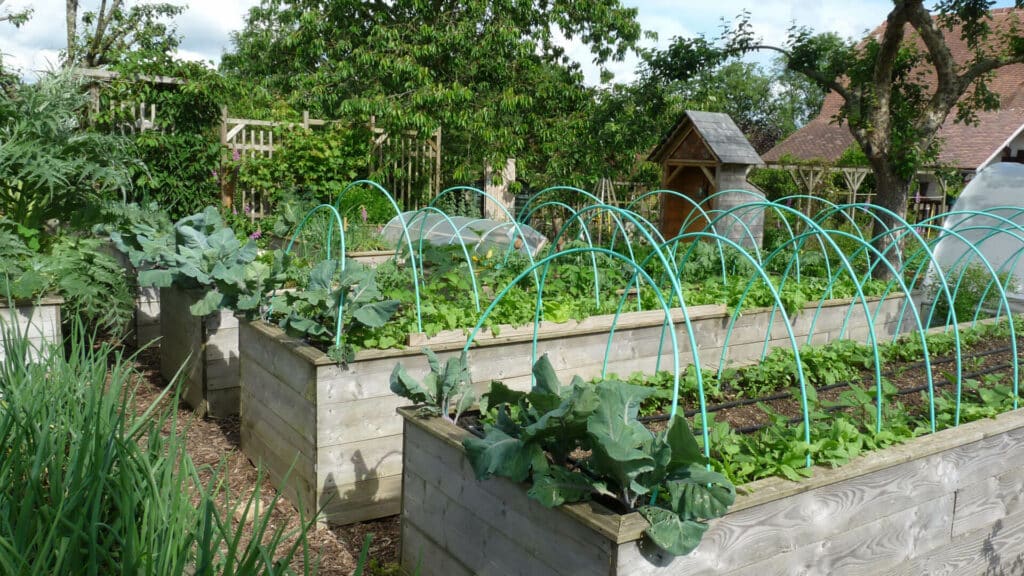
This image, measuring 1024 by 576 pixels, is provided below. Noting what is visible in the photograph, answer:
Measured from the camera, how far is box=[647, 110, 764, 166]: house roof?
962cm

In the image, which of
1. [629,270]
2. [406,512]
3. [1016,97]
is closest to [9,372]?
[406,512]

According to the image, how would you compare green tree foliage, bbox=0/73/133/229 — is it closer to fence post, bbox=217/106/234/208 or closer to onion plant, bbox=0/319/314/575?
onion plant, bbox=0/319/314/575

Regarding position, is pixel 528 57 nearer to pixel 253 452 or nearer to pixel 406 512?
pixel 253 452

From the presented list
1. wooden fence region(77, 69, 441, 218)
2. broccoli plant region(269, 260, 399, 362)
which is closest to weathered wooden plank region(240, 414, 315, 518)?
broccoli plant region(269, 260, 399, 362)

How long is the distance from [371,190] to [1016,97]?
18.9m

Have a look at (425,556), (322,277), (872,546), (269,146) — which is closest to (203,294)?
(322,277)

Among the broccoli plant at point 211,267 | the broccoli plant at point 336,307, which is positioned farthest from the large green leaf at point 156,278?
the broccoli plant at point 336,307

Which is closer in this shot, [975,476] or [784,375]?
[975,476]

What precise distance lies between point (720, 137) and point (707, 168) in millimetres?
576

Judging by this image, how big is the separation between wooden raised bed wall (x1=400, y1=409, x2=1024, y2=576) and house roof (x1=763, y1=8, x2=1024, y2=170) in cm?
1502

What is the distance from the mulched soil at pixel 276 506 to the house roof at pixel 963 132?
14.9m

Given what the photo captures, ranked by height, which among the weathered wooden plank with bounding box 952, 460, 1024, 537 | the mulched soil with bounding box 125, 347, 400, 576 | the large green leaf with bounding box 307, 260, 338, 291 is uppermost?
the large green leaf with bounding box 307, 260, 338, 291

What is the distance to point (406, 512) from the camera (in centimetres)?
297

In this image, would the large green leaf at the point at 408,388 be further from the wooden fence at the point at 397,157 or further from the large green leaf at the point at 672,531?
the wooden fence at the point at 397,157
